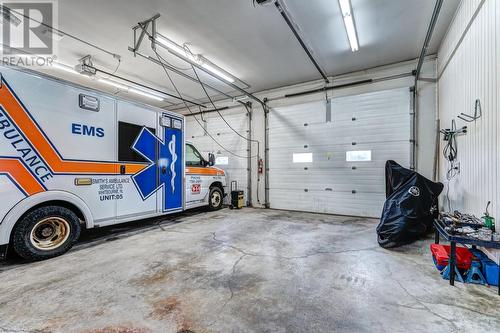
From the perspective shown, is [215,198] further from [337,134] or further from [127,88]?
[127,88]

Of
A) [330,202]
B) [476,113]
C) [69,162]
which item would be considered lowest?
[330,202]

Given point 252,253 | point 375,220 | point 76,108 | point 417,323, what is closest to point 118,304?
point 252,253

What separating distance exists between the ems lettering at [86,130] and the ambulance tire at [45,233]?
117cm

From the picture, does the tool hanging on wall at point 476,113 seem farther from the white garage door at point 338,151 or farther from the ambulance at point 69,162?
the ambulance at point 69,162

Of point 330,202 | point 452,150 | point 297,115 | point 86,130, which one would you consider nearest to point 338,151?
point 330,202

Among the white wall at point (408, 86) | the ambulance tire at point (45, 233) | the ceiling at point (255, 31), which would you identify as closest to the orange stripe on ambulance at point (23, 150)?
the ambulance tire at point (45, 233)

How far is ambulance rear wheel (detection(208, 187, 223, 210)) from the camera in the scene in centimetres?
680

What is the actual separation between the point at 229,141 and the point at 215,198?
2527 millimetres

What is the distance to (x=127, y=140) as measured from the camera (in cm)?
407

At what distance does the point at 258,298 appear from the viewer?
2.18 m

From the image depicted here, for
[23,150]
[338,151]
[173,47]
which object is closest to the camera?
[23,150]

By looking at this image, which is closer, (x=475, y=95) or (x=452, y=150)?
(x=475, y=95)

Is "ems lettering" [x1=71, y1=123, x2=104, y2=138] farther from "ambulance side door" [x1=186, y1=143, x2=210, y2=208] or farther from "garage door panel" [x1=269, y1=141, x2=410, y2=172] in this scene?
"garage door panel" [x1=269, y1=141, x2=410, y2=172]

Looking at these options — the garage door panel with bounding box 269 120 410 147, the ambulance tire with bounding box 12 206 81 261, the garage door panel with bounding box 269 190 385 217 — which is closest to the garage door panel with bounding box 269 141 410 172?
the garage door panel with bounding box 269 120 410 147
